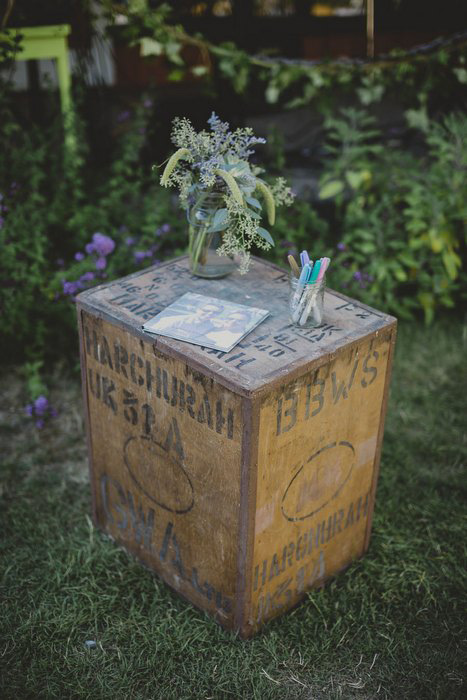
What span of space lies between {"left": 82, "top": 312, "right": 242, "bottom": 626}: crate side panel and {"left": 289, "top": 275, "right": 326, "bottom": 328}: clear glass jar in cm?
34

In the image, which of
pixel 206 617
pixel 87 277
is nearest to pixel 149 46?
pixel 87 277

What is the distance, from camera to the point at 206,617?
2129 mm

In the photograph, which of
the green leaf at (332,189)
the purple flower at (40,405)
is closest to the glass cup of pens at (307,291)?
the purple flower at (40,405)

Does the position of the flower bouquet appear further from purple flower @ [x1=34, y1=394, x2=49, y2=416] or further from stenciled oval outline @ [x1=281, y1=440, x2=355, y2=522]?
purple flower @ [x1=34, y1=394, x2=49, y2=416]

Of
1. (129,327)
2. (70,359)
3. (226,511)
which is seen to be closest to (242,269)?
(129,327)

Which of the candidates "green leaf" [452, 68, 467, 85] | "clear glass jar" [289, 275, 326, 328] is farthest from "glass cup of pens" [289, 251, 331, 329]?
"green leaf" [452, 68, 467, 85]

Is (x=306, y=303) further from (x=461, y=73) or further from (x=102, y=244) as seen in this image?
(x=461, y=73)

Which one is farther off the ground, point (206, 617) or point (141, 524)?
point (141, 524)

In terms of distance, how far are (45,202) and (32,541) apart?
5.40 ft

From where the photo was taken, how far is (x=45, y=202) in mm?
3338

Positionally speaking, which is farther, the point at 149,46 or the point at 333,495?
the point at 149,46

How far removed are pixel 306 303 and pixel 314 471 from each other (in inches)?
18.7

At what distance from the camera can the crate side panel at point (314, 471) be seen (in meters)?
1.85

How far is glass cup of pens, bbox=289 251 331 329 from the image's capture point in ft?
6.20
